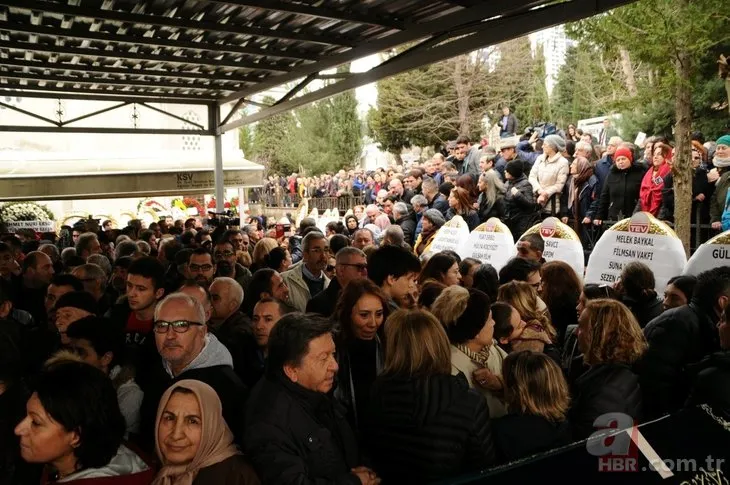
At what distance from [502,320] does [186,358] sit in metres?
1.99

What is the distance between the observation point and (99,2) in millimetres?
6734

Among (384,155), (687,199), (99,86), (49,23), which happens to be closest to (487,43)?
(687,199)

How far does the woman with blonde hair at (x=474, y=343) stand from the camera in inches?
136

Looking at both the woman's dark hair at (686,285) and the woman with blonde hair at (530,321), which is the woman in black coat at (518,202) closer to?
the woman's dark hair at (686,285)

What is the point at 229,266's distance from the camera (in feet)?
22.4

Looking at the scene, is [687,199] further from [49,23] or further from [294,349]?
[49,23]

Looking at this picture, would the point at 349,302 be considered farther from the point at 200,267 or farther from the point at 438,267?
the point at 200,267

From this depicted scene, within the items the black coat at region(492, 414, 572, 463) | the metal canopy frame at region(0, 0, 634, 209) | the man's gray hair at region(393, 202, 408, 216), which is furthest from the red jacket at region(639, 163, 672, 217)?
the black coat at region(492, 414, 572, 463)

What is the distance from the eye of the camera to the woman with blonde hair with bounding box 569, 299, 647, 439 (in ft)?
10.5

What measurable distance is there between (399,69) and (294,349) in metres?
5.94

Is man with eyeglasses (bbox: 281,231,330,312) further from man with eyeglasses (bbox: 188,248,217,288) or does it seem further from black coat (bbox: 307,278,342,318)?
black coat (bbox: 307,278,342,318)

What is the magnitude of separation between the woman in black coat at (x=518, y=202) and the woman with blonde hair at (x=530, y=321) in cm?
539

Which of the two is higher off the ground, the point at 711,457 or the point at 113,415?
the point at 113,415

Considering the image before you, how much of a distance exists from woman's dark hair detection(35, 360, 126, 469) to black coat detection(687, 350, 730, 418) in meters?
2.54
